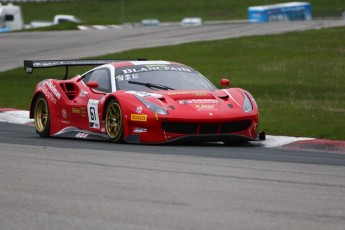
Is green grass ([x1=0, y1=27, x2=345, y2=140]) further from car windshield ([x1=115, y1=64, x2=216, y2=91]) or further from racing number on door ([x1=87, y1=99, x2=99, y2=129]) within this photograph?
racing number on door ([x1=87, y1=99, x2=99, y2=129])

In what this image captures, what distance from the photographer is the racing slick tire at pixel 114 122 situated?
13102 millimetres

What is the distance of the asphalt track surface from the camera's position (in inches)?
274

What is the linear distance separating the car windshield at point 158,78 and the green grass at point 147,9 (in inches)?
2317

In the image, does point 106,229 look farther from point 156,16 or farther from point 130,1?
point 130,1

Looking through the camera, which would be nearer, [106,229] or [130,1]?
[106,229]

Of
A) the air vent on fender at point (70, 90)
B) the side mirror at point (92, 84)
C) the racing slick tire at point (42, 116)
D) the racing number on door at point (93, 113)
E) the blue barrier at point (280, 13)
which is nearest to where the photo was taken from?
the racing number on door at point (93, 113)

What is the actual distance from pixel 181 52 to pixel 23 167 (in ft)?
69.3

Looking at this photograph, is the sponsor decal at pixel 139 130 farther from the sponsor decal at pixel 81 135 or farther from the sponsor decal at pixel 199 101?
the sponsor decal at pixel 81 135

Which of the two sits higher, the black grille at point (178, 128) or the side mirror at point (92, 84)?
the side mirror at point (92, 84)

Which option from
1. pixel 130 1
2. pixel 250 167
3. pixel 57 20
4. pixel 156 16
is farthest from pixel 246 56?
pixel 130 1

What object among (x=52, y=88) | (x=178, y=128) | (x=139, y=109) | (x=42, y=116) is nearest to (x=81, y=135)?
(x=52, y=88)

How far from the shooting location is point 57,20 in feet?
215

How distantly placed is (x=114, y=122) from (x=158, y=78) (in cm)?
101

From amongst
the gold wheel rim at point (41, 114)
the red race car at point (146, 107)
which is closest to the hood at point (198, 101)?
the red race car at point (146, 107)
